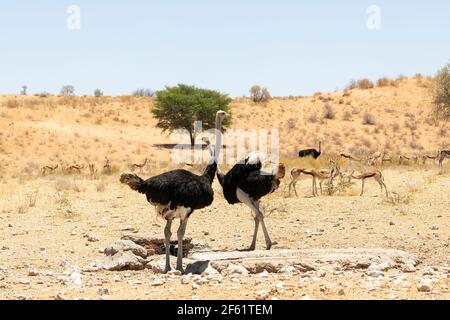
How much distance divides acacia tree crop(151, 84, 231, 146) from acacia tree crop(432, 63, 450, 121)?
1461cm

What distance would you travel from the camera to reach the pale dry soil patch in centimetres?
691

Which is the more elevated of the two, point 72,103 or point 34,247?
point 72,103

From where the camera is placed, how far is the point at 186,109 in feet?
141

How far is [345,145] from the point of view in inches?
1711

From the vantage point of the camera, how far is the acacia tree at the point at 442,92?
106 feet

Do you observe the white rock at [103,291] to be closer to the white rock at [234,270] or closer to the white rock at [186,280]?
the white rock at [186,280]

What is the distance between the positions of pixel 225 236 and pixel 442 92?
23.1 m

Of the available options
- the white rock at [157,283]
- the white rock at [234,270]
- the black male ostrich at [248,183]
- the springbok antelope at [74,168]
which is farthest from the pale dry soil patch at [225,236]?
the springbok antelope at [74,168]

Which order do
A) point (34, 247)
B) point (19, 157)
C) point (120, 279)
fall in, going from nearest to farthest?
point (120, 279) < point (34, 247) < point (19, 157)

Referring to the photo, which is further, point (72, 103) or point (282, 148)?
point (72, 103)

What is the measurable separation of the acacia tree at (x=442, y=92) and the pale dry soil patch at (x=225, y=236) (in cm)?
1260
